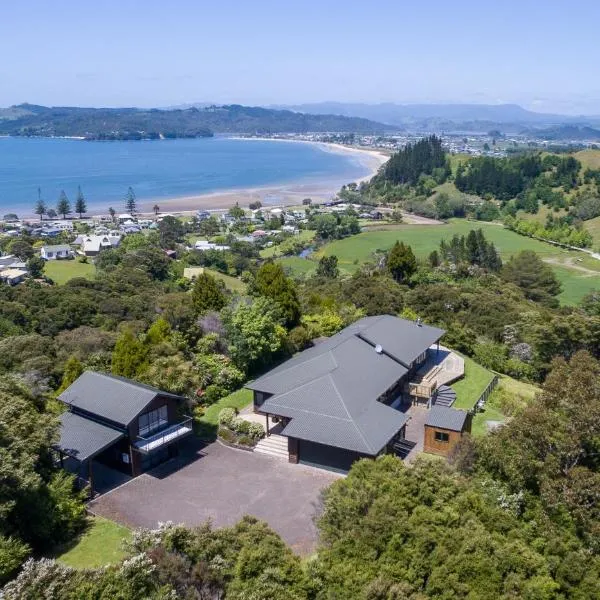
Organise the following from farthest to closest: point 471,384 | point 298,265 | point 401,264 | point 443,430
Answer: point 298,265 < point 401,264 < point 471,384 < point 443,430

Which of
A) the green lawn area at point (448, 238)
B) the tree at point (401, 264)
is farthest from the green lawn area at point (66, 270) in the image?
the tree at point (401, 264)

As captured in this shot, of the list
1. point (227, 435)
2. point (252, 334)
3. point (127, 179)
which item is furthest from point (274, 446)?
point (127, 179)

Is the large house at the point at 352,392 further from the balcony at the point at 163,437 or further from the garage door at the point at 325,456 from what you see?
the balcony at the point at 163,437

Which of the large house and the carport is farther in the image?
the large house

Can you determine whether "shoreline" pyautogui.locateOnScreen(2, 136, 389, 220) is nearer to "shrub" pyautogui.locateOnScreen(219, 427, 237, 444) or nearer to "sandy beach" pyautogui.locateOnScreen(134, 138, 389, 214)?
"sandy beach" pyautogui.locateOnScreen(134, 138, 389, 214)

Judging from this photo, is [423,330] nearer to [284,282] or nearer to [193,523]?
[284,282]

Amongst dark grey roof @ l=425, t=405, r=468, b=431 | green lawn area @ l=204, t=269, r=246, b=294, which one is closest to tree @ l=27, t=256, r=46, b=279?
green lawn area @ l=204, t=269, r=246, b=294

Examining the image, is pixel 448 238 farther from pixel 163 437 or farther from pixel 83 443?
pixel 83 443
